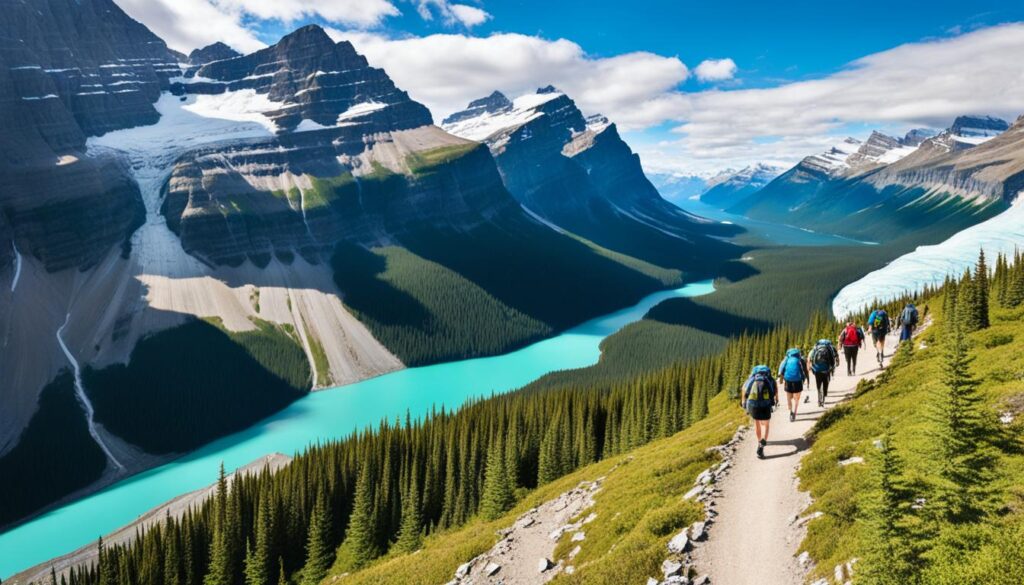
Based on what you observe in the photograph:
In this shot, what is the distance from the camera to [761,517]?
1928cm

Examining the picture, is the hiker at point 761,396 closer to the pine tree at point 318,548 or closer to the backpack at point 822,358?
the backpack at point 822,358

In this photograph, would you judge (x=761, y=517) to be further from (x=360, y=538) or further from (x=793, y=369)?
(x=360, y=538)

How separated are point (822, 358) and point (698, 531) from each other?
43.2 ft

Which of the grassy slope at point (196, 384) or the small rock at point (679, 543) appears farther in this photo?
the grassy slope at point (196, 384)

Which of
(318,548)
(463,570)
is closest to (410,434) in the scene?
(318,548)

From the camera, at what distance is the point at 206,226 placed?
199375 mm

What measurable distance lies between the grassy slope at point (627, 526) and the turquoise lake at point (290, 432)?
8192 cm

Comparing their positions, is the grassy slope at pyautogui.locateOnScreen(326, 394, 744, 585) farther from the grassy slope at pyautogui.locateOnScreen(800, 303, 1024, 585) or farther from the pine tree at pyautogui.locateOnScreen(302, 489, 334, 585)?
the pine tree at pyautogui.locateOnScreen(302, 489, 334, 585)

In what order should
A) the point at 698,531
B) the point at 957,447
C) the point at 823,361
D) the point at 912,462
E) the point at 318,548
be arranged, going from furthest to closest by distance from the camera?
the point at 318,548, the point at 823,361, the point at 698,531, the point at 912,462, the point at 957,447

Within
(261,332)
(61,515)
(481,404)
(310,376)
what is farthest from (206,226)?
(481,404)

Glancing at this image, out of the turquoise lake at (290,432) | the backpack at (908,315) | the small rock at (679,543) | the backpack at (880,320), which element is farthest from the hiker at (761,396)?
the turquoise lake at (290,432)

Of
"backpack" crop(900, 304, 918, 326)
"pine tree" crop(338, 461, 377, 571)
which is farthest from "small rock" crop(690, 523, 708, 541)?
"pine tree" crop(338, 461, 377, 571)

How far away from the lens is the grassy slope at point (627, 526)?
19375 mm

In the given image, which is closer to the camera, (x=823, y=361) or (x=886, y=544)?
(x=886, y=544)
